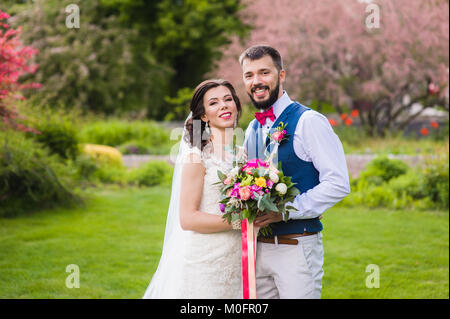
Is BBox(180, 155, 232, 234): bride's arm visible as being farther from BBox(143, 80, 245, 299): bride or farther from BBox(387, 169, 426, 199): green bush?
BBox(387, 169, 426, 199): green bush

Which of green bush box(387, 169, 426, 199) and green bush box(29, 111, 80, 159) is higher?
green bush box(29, 111, 80, 159)

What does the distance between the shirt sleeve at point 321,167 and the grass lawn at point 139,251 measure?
9.46 ft

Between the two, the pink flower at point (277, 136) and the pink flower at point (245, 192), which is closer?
the pink flower at point (245, 192)

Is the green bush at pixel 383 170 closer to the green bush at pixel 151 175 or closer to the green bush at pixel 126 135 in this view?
the green bush at pixel 151 175

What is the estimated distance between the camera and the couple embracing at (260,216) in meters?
3.03

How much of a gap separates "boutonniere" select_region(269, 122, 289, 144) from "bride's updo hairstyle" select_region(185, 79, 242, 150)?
392mm

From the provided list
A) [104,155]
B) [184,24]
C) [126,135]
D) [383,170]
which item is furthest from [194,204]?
[184,24]

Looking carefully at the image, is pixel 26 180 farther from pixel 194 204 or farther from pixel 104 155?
pixel 194 204

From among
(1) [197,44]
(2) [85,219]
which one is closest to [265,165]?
(2) [85,219]

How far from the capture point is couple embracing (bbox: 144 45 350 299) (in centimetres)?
303

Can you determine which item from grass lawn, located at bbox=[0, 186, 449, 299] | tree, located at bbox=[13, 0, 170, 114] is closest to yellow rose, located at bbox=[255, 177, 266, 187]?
grass lawn, located at bbox=[0, 186, 449, 299]

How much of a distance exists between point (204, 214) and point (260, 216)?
37 centimetres

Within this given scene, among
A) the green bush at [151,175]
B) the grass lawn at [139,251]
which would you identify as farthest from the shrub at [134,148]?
the grass lawn at [139,251]
